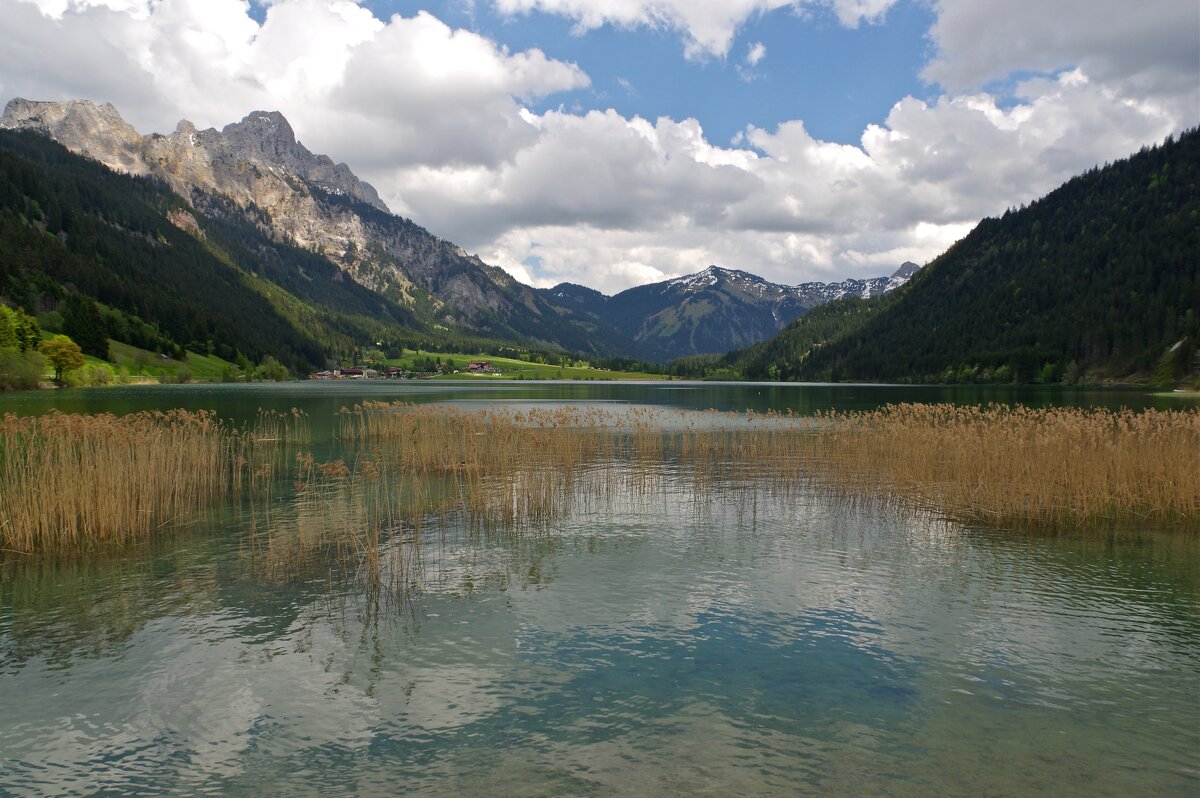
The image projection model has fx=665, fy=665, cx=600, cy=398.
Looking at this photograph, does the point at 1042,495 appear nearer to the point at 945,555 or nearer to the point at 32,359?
the point at 945,555

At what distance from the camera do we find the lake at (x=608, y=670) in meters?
8.91

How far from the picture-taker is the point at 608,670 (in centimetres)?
1196

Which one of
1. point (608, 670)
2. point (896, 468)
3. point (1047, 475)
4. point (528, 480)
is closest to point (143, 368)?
point (528, 480)

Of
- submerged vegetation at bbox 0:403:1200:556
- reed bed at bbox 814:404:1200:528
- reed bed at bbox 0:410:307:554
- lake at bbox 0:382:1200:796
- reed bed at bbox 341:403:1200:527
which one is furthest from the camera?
reed bed at bbox 341:403:1200:527

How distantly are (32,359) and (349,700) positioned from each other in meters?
123

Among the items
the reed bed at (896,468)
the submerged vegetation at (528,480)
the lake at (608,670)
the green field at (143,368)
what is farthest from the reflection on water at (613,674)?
the green field at (143,368)

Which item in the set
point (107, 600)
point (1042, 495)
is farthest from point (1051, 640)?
point (107, 600)

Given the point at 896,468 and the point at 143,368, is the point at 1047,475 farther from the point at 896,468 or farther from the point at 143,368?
the point at 143,368

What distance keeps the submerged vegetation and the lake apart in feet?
7.71

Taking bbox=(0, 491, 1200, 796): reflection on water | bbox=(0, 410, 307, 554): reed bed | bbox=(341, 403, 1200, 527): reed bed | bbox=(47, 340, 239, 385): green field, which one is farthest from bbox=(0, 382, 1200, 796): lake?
bbox=(47, 340, 239, 385): green field

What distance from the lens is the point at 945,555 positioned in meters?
19.5

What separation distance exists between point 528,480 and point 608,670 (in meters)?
17.0

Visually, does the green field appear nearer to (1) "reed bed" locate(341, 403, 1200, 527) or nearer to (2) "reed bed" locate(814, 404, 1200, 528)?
(1) "reed bed" locate(341, 403, 1200, 527)

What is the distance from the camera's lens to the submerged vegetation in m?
20.6
